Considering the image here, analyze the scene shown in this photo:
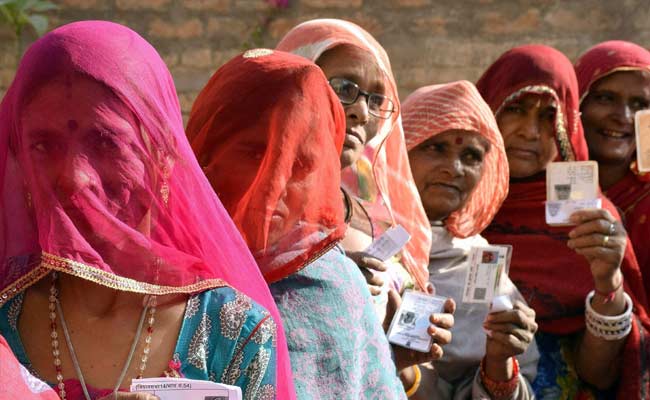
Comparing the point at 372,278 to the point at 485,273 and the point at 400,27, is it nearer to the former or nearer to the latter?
the point at 485,273

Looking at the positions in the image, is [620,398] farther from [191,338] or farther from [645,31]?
[645,31]

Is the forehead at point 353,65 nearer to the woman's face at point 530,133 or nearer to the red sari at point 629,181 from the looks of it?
the woman's face at point 530,133

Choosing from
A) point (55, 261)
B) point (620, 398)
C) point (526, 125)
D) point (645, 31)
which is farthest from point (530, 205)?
point (645, 31)

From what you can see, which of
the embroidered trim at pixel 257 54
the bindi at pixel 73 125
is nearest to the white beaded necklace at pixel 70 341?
the bindi at pixel 73 125

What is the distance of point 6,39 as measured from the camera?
7629mm

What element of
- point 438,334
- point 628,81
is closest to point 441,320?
point 438,334

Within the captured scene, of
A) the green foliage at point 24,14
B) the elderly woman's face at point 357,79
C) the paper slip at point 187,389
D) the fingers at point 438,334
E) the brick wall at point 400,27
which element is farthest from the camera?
the brick wall at point 400,27

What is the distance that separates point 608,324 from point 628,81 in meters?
1.23

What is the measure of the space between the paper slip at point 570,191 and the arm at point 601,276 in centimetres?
4

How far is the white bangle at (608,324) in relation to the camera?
397cm

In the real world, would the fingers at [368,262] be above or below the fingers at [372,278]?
above

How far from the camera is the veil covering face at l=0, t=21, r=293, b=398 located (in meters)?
2.07

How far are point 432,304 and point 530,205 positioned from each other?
131 cm

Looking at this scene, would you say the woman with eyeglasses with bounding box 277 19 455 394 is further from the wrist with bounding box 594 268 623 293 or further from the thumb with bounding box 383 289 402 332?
the wrist with bounding box 594 268 623 293
